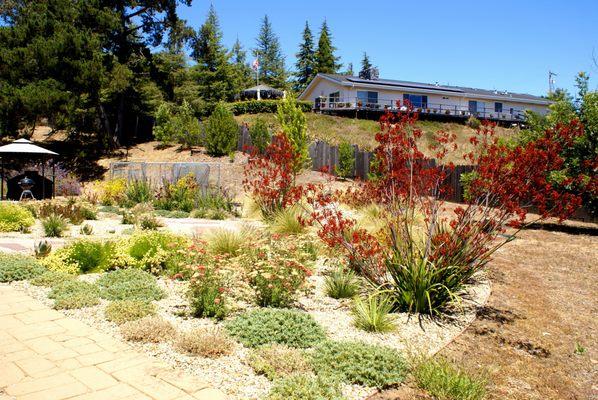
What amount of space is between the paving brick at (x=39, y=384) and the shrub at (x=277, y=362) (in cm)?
130

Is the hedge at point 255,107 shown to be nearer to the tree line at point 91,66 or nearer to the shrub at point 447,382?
the tree line at point 91,66

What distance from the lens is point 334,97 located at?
41.4m

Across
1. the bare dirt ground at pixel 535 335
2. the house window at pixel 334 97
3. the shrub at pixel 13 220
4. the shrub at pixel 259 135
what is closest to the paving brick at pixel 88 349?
the bare dirt ground at pixel 535 335

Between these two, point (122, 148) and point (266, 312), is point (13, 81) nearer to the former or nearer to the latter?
point (122, 148)

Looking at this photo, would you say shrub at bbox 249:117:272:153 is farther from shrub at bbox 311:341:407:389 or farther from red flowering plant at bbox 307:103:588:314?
shrub at bbox 311:341:407:389

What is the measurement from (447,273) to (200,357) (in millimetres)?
2940

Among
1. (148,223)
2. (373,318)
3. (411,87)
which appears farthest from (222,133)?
(411,87)

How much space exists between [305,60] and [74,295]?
173 ft

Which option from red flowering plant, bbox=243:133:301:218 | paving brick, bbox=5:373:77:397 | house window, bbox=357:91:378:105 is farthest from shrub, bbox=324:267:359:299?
house window, bbox=357:91:378:105

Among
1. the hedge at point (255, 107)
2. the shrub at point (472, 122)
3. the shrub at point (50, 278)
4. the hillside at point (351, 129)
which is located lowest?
the shrub at point (50, 278)

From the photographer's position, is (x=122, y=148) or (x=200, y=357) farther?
(x=122, y=148)

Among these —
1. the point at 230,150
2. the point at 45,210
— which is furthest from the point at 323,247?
the point at 230,150

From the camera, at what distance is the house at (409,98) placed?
40.5 meters

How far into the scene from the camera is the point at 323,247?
7582mm
